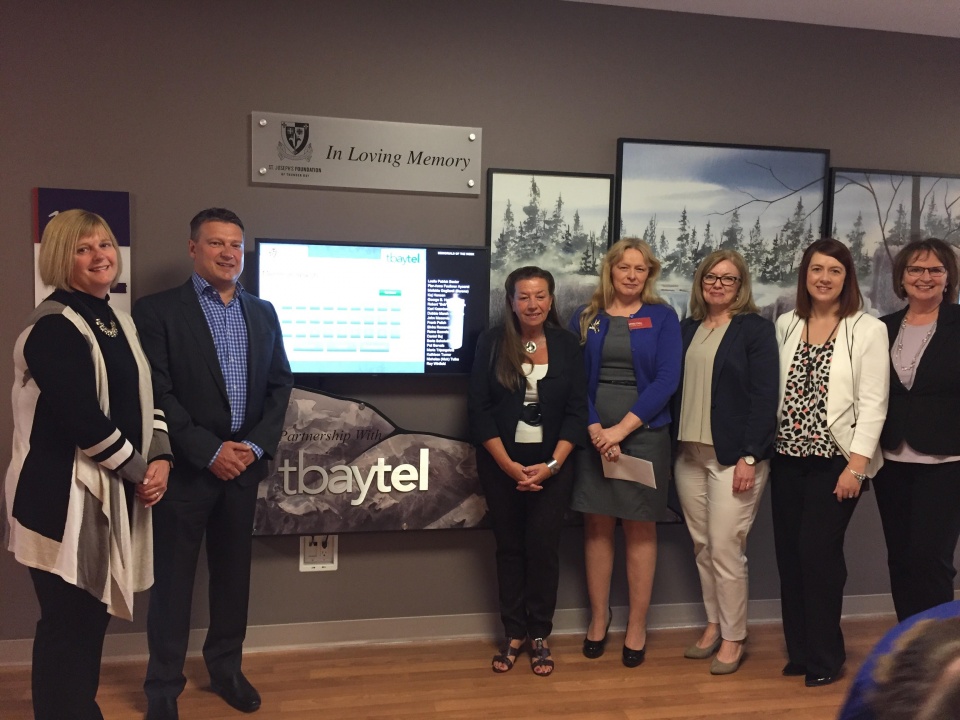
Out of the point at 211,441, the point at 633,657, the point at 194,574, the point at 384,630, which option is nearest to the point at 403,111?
the point at 211,441

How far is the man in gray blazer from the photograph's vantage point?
2338mm

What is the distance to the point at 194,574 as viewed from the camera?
96.0 inches

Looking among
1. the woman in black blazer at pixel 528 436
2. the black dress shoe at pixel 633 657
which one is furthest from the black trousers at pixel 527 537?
the black dress shoe at pixel 633 657

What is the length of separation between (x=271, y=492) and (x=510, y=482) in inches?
38.7

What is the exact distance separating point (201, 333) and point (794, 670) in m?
2.63

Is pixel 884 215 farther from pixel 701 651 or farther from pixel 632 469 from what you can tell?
pixel 701 651

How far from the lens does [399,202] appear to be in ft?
9.87

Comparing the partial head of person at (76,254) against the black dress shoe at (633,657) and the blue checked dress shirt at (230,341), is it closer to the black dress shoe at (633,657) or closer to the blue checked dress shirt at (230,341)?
the blue checked dress shirt at (230,341)

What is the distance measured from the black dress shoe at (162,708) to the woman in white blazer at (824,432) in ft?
7.58

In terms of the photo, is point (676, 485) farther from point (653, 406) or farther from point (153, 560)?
point (153, 560)

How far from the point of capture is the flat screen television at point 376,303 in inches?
111

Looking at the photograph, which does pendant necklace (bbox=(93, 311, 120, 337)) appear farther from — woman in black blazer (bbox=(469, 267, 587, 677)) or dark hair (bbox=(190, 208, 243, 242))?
woman in black blazer (bbox=(469, 267, 587, 677))

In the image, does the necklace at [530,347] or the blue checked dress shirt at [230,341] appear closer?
the blue checked dress shirt at [230,341]

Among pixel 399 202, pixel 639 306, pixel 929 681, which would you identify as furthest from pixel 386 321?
pixel 929 681
